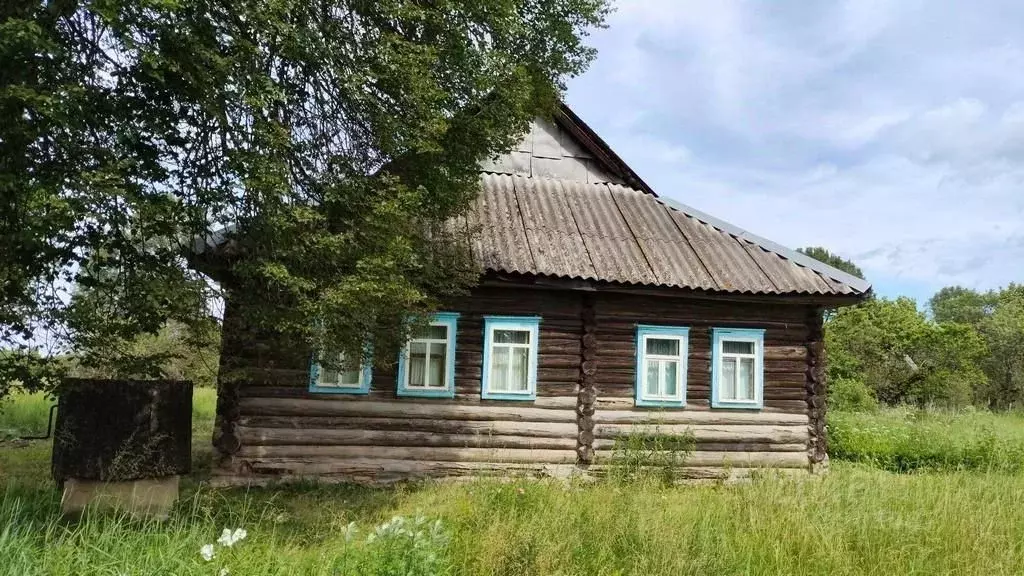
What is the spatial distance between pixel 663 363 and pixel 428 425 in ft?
12.0

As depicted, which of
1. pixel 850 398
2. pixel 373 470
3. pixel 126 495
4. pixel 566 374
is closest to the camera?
pixel 126 495

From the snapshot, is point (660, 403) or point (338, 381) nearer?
point (338, 381)

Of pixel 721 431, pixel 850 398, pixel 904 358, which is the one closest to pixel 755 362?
pixel 721 431

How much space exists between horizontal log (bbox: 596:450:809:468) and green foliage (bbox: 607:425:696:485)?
0.74ft

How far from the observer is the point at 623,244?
10.2m

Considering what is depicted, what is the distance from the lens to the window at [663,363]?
9711 millimetres

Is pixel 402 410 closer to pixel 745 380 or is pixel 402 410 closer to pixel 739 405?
pixel 739 405

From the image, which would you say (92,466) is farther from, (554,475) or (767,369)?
(767,369)

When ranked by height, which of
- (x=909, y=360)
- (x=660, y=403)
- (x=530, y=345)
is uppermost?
(x=909, y=360)

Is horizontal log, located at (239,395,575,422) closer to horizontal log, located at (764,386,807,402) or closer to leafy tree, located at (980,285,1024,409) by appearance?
horizontal log, located at (764,386,807,402)

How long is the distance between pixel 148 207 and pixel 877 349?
27147mm

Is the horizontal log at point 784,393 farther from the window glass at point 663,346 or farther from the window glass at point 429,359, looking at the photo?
the window glass at point 429,359

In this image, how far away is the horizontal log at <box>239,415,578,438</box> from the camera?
8.98 metres

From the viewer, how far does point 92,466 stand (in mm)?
6008
